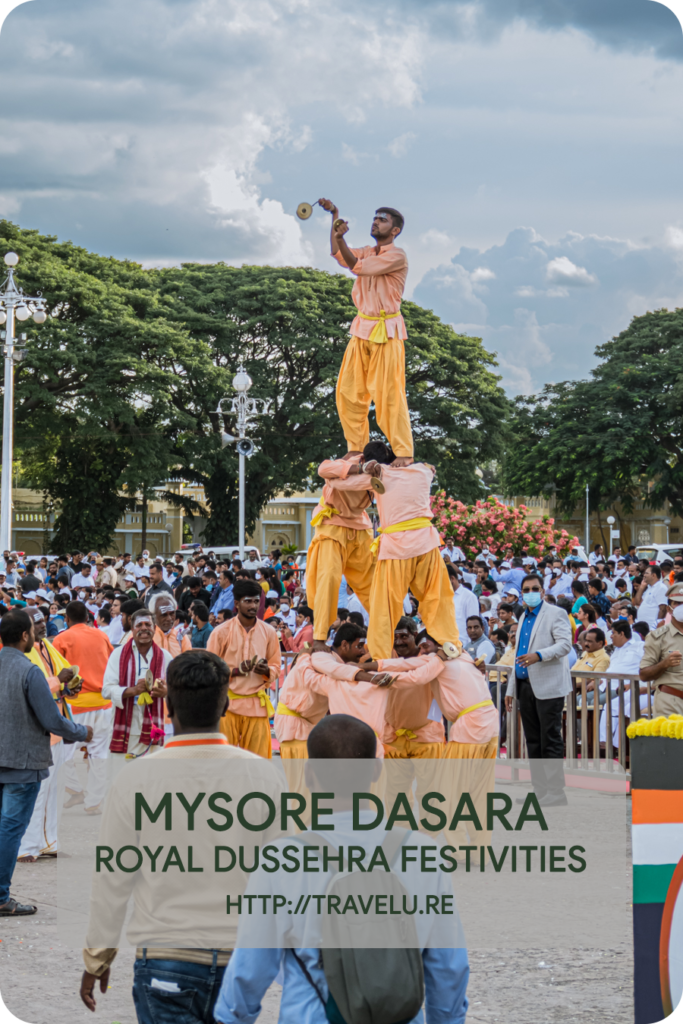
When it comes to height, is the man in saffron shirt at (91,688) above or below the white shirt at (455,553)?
below

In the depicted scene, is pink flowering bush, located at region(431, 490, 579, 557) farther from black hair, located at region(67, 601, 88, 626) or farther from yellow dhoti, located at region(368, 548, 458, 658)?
yellow dhoti, located at region(368, 548, 458, 658)

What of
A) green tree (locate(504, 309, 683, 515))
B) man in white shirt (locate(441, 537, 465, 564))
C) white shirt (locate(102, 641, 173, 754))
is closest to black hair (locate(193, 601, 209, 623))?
white shirt (locate(102, 641, 173, 754))

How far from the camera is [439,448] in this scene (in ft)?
118

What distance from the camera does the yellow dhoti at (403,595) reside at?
7.30 m

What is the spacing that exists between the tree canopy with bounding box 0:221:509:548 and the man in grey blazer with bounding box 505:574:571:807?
2316 cm

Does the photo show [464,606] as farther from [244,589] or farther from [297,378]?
[297,378]

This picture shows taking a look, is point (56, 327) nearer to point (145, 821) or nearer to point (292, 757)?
point (292, 757)

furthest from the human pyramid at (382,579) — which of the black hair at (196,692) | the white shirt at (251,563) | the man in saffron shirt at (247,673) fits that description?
the white shirt at (251,563)

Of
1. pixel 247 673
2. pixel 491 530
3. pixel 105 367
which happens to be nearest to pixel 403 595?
pixel 247 673

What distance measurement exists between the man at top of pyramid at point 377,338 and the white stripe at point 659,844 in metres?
4.13

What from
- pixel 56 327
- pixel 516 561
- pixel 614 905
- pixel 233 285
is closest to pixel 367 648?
pixel 614 905

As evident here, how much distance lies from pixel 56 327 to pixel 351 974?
2980 cm

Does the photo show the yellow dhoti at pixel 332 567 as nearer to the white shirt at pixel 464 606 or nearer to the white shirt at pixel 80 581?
the white shirt at pixel 464 606

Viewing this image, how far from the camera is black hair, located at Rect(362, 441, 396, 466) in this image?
7.54 metres
